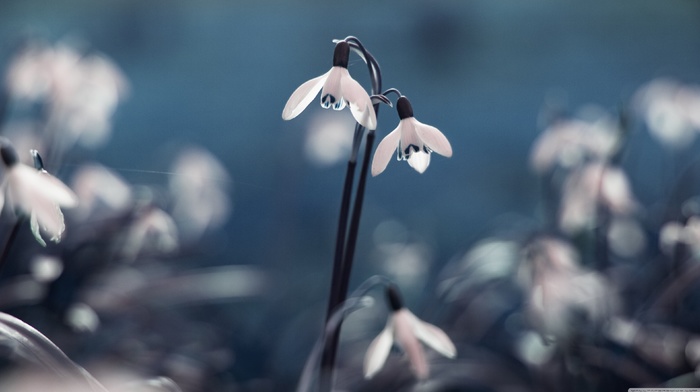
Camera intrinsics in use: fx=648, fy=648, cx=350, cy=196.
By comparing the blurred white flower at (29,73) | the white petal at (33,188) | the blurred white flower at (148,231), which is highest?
the blurred white flower at (29,73)

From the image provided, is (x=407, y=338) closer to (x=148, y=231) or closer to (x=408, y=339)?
(x=408, y=339)

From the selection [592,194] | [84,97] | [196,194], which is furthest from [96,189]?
[592,194]

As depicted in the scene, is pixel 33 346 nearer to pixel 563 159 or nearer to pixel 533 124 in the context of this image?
pixel 563 159

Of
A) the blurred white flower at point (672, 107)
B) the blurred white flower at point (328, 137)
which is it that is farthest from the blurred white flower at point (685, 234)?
the blurred white flower at point (328, 137)

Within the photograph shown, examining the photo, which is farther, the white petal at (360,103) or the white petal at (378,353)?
the white petal at (378,353)

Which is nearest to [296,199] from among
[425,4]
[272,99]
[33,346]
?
[272,99]

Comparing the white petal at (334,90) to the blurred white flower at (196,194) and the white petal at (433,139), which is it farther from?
the blurred white flower at (196,194)

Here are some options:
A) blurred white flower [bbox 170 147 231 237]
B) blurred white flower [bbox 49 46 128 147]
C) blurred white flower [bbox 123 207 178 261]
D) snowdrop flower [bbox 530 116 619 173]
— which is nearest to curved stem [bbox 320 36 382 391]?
blurred white flower [bbox 123 207 178 261]
